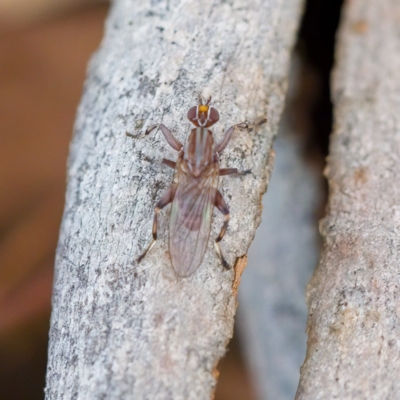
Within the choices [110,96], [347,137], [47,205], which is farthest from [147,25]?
[47,205]

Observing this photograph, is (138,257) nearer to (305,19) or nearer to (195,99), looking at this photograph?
(195,99)

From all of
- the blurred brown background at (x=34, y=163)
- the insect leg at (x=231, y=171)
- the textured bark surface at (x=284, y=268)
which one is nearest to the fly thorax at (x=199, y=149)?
the insect leg at (x=231, y=171)

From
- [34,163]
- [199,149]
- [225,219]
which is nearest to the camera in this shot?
[225,219]

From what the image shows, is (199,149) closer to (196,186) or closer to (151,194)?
(196,186)

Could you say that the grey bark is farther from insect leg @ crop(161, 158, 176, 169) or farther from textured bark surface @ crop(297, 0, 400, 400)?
insect leg @ crop(161, 158, 176, 169)

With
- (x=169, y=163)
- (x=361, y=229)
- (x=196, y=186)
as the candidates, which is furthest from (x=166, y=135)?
(x=361, y=229)

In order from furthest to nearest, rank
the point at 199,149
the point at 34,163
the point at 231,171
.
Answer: the point at 34,163, the point at 199,149, the point at 231,171

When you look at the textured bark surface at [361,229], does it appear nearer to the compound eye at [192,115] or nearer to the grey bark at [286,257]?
the grey bark at [286,257]
